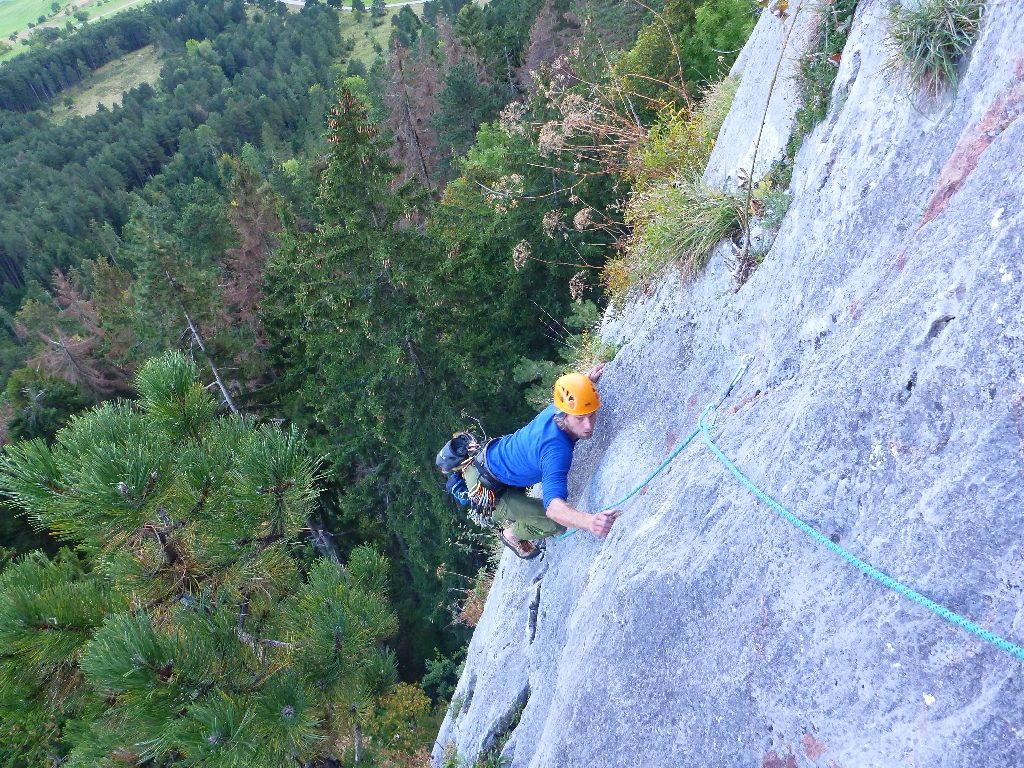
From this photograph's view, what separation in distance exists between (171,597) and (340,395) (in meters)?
8.28

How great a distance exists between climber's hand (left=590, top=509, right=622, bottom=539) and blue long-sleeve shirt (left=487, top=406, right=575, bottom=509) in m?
0.33

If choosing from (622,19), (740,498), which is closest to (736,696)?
(740,498)

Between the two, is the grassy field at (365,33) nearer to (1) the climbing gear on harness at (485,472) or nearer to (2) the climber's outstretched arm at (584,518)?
(1) the climbing gear on harness at (485,472)

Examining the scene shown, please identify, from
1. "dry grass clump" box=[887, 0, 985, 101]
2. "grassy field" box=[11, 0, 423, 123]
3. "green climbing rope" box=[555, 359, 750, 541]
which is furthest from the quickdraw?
"grassy field" box=[11, 0, 423, 123]

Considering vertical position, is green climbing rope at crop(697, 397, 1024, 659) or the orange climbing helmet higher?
green climbing rope at crop(697, 397, 1024, 659)

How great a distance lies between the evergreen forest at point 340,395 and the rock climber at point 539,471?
154 centimetres

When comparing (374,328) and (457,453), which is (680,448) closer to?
(457,453)

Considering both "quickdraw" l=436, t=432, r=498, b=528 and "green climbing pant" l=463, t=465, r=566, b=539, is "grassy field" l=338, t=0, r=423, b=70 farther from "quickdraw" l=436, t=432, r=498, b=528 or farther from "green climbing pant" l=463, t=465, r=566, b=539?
"green climbing pant" l=463, t=465, r=566, b=539

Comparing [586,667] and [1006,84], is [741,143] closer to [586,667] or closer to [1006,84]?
[1006,84]

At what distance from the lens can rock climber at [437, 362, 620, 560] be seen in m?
4.89

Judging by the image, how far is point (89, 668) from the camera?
412 cm

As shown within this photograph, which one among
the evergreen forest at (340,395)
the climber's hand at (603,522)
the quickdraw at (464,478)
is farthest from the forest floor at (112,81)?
the climber's hand at (603,522)

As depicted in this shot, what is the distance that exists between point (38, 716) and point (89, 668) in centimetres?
198

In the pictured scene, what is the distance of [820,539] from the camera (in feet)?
9.13
